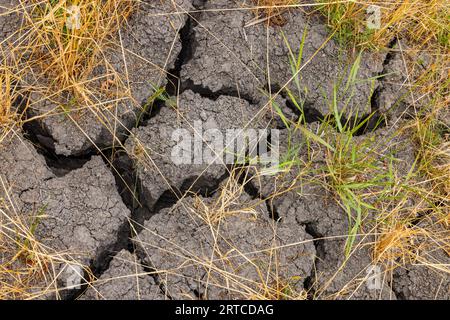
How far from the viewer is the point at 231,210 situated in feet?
6.51

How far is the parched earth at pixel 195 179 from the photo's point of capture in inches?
74.4

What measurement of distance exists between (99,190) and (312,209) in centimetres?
71

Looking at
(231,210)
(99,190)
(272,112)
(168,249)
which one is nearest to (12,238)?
(99,190)

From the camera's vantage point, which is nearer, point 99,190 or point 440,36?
point 99,190

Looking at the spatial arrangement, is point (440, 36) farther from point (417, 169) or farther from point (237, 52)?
point (237, 52)

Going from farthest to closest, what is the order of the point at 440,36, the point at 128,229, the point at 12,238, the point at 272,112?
1. the point at 440,36
2. the point at 272,112
3. the point at 128,229
4. the point at 12,238

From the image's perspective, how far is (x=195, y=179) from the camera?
2.01 m

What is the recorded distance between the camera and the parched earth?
6.20ft

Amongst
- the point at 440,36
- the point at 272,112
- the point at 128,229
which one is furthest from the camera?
the point at 440,36

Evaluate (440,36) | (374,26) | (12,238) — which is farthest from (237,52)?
(12,238)

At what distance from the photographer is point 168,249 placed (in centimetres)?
191

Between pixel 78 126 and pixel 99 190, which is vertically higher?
pixel 78 126
